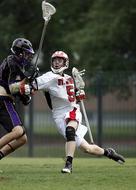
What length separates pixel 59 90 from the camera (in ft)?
38.2

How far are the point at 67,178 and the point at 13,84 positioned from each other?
163 cm

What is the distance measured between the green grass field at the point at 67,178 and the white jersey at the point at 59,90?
989 millimetres

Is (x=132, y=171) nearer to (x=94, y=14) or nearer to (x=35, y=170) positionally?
(x=35, y=170)

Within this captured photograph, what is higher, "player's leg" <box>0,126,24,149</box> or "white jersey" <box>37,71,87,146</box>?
"white jersey" <box>37,71,87,146</box>

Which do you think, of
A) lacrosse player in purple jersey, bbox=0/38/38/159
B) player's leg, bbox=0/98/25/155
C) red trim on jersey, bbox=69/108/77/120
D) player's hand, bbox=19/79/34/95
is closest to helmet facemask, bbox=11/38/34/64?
lacrosse player in purple jersey, bbox=0/38/38/159

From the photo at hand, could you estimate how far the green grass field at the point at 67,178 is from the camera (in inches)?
376

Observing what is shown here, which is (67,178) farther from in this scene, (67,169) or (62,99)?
(62,99)

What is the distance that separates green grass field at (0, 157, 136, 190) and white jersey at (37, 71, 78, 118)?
989 mm

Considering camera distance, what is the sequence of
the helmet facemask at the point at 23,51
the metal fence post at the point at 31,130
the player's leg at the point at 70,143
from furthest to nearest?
the metal fence post at the point at 31,130 → the player's leg at the point at 70,143 → the helmet facemask at the point at 23,51

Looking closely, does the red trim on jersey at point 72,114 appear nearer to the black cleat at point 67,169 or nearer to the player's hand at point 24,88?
the black cleat at point 67,169

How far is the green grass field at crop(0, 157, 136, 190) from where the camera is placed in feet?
31.3

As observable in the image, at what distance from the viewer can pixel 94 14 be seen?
29375mm

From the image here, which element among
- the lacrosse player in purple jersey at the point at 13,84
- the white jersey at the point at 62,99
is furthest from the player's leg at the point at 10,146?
the white jersey at the point at 62,99

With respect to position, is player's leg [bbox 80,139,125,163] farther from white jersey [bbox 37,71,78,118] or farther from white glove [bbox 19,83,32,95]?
white glove [bbox 19,83,32,95]
